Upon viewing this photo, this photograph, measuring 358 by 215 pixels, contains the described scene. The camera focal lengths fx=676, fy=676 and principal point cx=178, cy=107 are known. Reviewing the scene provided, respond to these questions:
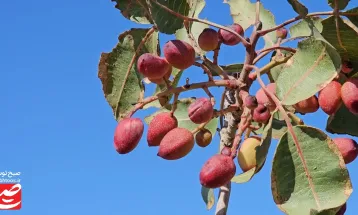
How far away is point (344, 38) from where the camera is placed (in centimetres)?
111

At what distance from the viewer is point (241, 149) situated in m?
1.14

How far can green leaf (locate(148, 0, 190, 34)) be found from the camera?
1.15 m

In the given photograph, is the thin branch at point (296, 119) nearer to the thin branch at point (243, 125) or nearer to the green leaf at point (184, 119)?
the thin branch at point (243, 125)

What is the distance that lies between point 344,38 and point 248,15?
1.45ft

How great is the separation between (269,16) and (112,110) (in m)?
0.47

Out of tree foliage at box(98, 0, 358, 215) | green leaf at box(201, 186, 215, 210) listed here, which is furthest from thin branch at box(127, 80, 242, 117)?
green leaf at box(201, 186, 215, 210)

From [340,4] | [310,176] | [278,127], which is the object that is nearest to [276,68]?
[278,127]

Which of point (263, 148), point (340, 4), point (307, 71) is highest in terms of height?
point (340, 4)

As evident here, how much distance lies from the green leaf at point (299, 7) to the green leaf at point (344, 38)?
0.12 feet

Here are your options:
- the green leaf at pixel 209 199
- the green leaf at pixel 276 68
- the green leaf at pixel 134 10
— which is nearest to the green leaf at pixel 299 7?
the green leaf at pixel 276 68

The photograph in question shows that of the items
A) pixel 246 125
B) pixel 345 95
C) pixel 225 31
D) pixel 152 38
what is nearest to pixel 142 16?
pixel 152 38

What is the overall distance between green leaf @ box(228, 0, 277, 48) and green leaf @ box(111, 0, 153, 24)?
33cm

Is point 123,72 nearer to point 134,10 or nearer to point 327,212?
point 134,10

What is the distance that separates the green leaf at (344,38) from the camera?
1106 millimetres
